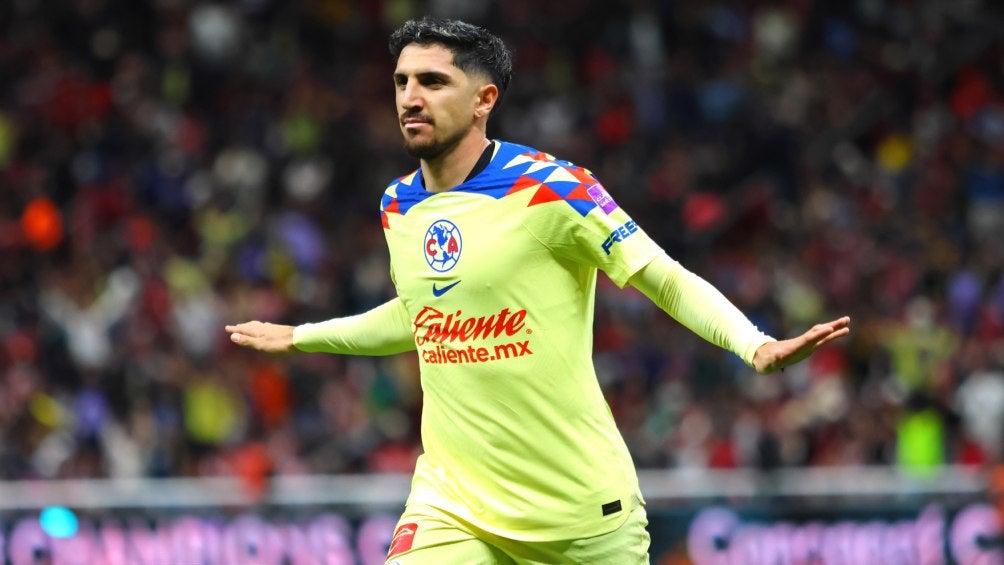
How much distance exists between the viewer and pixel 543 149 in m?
15.6

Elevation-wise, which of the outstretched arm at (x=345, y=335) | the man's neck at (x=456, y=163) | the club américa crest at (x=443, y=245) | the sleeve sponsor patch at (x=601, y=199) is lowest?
the outstretched arm at (x=345, y=335)

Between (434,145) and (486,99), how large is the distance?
263 mm

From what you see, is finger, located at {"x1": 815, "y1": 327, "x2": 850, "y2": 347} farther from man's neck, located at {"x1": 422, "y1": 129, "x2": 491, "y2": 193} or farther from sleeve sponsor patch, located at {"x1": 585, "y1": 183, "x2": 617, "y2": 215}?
man's neck, located at {"x1": 422, "y1": 129, "x2": 491, "y2": 193}

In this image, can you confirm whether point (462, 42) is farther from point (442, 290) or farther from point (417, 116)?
point (442, 290)

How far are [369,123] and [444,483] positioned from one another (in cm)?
1117

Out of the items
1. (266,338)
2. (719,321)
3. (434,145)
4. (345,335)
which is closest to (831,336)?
(719,321)

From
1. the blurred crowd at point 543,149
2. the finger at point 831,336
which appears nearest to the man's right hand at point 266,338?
the finger at point 831,336

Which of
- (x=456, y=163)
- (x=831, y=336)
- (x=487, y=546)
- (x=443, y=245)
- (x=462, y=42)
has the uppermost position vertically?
(x=462, y=42)

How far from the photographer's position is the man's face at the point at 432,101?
5.01 meters

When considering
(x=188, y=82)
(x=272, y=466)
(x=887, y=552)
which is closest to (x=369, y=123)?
(x=188, y=82)

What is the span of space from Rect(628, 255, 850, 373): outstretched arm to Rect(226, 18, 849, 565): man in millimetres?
13

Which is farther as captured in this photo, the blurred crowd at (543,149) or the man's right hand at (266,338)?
the blurred crowd at (543,149)

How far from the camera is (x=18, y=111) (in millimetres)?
16422

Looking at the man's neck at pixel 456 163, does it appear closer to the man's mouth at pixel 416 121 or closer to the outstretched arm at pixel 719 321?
the man's mouth at pixel 416 121
